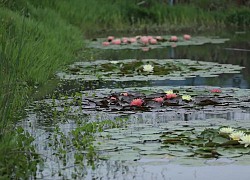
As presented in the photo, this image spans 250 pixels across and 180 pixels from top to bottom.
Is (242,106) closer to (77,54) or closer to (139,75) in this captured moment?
(139,75)

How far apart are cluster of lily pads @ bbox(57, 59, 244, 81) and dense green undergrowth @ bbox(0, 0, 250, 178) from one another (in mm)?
354

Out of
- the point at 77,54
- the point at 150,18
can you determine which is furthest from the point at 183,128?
the point at 150,18

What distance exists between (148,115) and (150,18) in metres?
13.6

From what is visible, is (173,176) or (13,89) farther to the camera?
(13,89)

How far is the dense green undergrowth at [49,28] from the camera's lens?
4809 mm

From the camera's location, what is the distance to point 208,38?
16172 mm

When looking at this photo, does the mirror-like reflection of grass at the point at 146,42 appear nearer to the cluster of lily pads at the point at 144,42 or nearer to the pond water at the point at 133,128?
the cluster of lily pads at the point at 144,42

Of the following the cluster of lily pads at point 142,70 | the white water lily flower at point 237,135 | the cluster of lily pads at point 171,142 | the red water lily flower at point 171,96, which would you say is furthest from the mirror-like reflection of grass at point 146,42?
the white water lily flower at point 237,135

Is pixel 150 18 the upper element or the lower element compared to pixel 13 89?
upper

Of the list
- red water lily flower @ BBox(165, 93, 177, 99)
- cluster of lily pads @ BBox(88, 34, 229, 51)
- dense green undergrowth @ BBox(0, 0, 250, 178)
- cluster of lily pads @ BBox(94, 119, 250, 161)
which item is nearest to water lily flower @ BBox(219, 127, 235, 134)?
cluster of lily pads @ BBox(94, 119, 250, 161)

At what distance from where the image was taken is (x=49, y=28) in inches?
492

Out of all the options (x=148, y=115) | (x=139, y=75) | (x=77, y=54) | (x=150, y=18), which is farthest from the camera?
(x=150, y=18)

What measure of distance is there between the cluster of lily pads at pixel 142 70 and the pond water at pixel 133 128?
0.09 meters

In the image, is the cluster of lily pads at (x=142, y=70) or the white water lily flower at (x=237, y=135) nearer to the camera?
the white water lily flower at (x=237, y=135)
